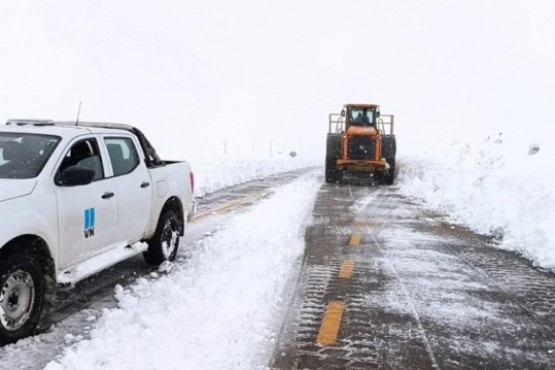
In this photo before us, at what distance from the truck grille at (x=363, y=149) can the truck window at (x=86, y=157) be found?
15.5 meters

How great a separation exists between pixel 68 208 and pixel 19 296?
881 mm

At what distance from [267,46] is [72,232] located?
3660 inches

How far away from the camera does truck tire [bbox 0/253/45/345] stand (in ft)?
14.1

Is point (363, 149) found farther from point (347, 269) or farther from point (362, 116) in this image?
point (347, 269)

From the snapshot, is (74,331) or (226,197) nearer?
(74,331)

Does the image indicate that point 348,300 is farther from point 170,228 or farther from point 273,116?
point 273,116

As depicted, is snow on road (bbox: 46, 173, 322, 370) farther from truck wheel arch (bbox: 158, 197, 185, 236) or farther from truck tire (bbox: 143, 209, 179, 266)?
truck wheel arch (bbox: 158, 197, 185, 236)

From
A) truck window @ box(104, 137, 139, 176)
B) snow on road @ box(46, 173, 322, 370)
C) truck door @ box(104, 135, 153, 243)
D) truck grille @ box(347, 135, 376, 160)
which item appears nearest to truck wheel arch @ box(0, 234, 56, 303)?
snow on road @ box(46, 173, 322, 370)

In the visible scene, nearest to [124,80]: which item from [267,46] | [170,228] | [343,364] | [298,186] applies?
[267,46]

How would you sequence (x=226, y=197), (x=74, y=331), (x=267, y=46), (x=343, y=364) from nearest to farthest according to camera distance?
1. (x=343, y=364)
2. (x=74, y=331)
3. (x=226, y=197)
4. (x=267, y=46)

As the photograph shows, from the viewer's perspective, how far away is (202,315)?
5152 millimetres

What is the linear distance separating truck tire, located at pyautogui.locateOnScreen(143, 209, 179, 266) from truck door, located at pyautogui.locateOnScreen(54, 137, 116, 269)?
1165 millimetres

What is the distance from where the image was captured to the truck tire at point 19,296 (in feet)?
14.1

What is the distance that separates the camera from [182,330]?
478 cm
